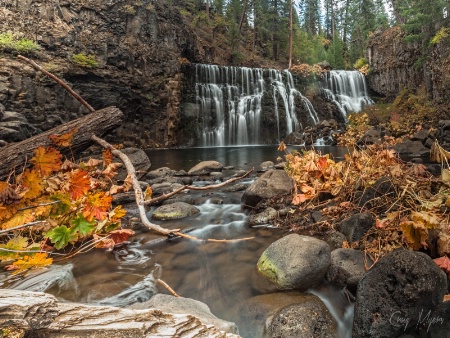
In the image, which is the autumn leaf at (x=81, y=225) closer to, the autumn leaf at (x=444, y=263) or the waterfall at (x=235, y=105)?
the autumn leaf at (x=444, y=263)

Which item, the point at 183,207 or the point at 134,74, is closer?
the point at 183,207

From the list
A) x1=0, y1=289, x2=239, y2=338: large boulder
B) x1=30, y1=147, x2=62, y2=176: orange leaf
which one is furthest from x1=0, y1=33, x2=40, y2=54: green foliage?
x1=0, y1=289, x2=239, y2=338: large boulder

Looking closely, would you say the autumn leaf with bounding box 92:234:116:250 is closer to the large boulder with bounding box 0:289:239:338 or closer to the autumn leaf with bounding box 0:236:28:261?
the autumn leaf with bounding box 0:236:28:261

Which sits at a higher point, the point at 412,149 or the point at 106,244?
the point at 412,149

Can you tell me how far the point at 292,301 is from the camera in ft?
7.93

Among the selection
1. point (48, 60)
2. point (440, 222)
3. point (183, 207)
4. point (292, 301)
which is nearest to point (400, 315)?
point (292, 301)

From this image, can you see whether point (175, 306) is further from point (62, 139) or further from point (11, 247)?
point (62, 139)

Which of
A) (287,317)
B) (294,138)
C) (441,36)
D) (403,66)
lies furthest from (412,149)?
(403,66)

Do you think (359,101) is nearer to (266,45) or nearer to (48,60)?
(266,45)

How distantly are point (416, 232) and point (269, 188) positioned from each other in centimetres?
283

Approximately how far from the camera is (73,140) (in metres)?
4.36

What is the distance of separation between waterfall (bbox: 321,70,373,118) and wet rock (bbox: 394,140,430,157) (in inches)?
465

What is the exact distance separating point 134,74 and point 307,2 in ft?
147

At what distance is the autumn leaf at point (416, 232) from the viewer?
7.75 ft
